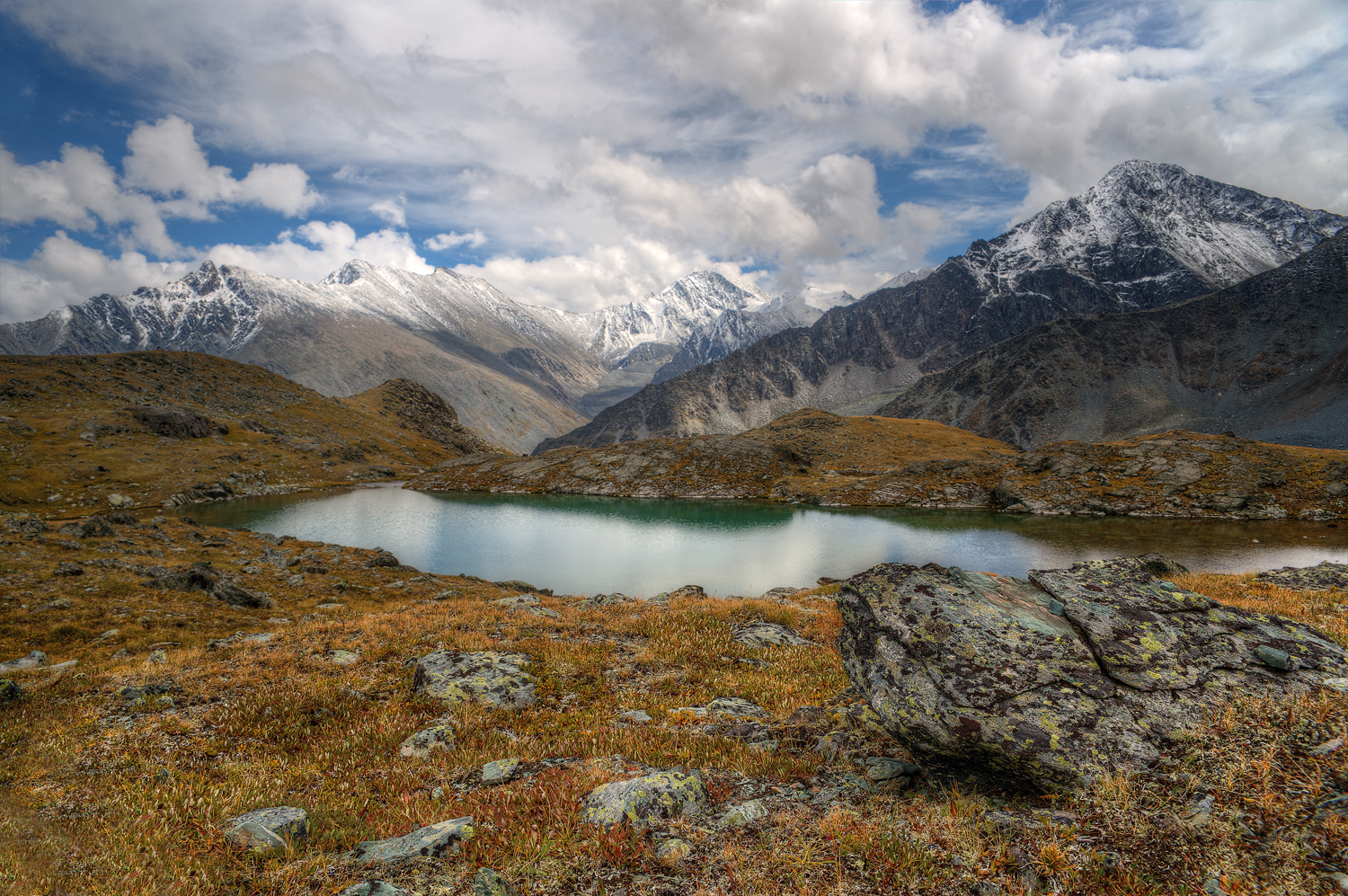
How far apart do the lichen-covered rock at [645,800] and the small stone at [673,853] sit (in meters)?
0.44

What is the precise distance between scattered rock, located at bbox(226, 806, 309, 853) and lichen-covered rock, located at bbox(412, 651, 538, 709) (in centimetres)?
513

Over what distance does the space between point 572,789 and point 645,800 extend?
109cm

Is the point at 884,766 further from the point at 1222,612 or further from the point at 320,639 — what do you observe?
the point at 320,639

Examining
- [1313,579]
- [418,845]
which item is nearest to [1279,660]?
[418,845]

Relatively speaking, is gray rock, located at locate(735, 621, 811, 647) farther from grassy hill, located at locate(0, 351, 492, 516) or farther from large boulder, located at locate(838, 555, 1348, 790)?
grassy hill, located at locate(0, 351, 492, 516)

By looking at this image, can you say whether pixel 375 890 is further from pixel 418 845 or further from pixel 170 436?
pixel 170 436

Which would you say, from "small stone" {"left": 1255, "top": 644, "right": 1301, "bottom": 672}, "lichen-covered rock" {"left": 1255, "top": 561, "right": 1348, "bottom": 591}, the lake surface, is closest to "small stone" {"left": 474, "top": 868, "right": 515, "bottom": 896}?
"small stone" {"left": 1255, "top": 644, "right": 1301, "bottom": 672}

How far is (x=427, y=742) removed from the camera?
9797 millimetres

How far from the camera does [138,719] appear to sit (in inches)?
420

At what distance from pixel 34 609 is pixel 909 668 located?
34.2m

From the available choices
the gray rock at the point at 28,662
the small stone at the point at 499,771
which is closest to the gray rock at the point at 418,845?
the small stone at the point at 499,771

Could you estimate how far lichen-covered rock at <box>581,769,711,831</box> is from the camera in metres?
6.38

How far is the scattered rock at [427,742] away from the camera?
942 cm

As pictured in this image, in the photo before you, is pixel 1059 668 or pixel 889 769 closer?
pixel 1059 668
